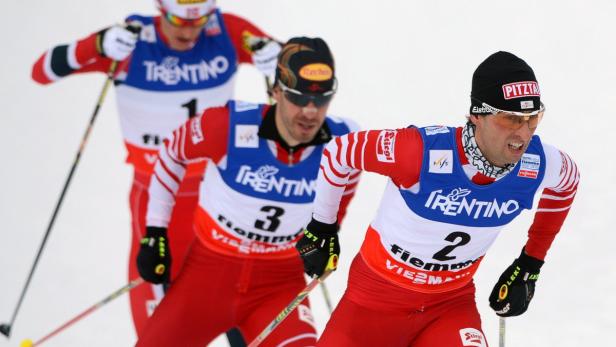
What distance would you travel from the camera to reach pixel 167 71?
627 cm

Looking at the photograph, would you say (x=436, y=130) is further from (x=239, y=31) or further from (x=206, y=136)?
(x=239, y=31)

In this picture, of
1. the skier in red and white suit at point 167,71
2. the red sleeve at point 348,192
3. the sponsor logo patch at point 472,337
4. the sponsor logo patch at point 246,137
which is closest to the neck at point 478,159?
the sponsor logo patch at point 472,337

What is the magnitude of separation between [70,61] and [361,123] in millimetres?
2462

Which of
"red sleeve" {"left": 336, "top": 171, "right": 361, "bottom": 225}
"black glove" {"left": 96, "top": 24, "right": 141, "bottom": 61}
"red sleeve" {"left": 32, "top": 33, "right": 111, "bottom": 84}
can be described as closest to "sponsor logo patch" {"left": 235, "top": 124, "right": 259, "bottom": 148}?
"red sleeve" {"left": 336, "top": 171, "right": 361, "bottom": 225}

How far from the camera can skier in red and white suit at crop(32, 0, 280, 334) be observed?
618cm

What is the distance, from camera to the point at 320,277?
483cm

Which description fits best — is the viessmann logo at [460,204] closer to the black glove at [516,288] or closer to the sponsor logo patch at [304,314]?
the black glove at [516,288]

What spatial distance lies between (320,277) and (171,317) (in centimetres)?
73

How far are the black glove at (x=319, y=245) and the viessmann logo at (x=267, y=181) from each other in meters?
0.47

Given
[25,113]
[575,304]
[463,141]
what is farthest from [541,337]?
[25,113]

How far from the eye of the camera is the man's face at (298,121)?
16.4 feet

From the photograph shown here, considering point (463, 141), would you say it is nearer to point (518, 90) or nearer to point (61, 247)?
point (518, 90)

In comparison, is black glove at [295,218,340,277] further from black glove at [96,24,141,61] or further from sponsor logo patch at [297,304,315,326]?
black glove at [96,24,141,61]

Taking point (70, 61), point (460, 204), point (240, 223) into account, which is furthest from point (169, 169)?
point (460, 204)
